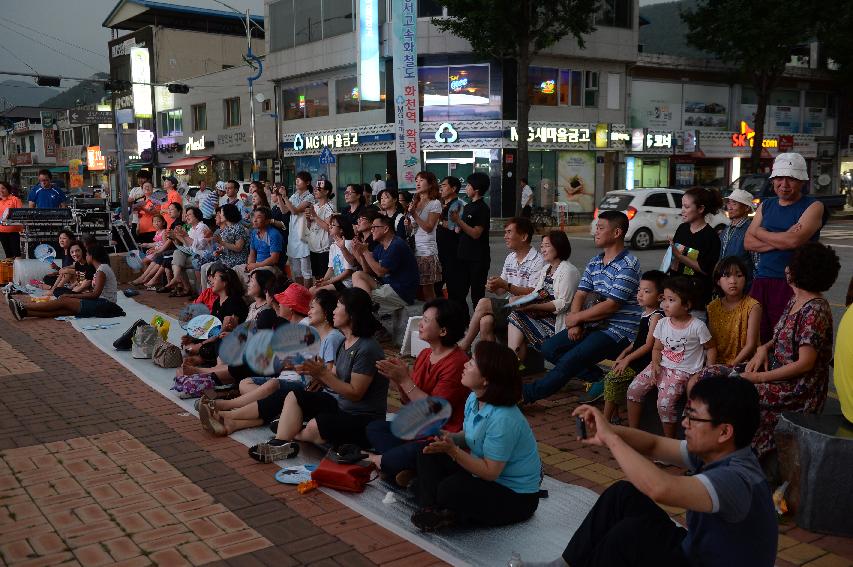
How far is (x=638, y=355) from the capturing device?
573 centimetres

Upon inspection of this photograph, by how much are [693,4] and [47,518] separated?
50355mm

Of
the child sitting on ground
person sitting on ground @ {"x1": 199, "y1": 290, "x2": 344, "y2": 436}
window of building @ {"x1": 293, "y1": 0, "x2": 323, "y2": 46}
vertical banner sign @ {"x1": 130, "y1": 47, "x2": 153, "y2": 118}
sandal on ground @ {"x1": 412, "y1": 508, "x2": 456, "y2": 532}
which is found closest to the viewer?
sandal on ground @ {"x1": 412, "y1": 508, "x2": 456, "y2": 532}

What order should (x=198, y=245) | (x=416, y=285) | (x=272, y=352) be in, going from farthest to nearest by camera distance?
(x=198, y=245) < (x=416, y=285) < (x=272, y=352)

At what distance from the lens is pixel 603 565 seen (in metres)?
3.00

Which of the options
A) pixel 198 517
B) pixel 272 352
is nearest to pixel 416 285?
pixel 272 352

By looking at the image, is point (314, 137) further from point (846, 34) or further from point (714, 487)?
point (714, 487)

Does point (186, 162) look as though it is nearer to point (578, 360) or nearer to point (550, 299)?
point (550, 299)

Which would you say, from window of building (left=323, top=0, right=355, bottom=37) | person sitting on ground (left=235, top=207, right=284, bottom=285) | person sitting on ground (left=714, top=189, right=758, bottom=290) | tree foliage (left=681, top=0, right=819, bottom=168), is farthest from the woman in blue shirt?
tree foliage (left=681, top=0, right=819, bottom=168)

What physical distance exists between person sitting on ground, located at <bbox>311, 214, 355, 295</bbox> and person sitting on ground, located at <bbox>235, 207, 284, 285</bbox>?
1.44 meters

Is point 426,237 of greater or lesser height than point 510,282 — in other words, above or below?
above

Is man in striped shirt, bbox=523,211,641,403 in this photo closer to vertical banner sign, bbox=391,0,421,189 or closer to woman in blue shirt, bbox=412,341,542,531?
woman in blue shirt, bbox=412,341,542,531

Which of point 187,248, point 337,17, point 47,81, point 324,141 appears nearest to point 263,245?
point 187,248

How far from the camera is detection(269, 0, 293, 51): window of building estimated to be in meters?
34.5

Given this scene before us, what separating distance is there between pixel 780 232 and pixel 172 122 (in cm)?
4754
